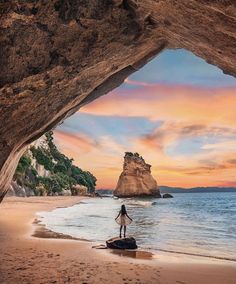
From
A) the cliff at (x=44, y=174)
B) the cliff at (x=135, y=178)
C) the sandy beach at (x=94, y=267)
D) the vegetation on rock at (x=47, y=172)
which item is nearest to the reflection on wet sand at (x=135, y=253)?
the sandy beach at (x=94, y=267)

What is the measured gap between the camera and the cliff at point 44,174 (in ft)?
228

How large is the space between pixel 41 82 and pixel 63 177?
10387 cm

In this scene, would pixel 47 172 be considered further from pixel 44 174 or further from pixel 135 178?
pixel 135 178

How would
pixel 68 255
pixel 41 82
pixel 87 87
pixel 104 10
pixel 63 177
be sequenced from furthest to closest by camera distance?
pixel 63 177
pixel 68 255
pixel 87 87
pixel 41 82
pixel 104 10

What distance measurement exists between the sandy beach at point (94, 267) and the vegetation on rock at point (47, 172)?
54158 millimetres

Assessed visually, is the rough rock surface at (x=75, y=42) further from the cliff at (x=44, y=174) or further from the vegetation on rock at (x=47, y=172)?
the vegetation on rock at (x=47, y=172)

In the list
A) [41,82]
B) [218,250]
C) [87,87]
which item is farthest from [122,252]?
[41,82]

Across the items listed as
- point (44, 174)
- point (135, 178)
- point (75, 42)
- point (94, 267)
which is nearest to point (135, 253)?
point (94, 267)

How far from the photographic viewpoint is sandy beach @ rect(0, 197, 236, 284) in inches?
365

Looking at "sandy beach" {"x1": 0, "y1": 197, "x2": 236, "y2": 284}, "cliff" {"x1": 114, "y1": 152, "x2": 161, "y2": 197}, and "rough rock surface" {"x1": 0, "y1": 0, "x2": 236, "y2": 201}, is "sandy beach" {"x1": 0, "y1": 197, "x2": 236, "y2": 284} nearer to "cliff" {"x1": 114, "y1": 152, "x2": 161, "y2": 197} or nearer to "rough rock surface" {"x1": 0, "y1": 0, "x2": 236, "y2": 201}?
"rough rock surface" {"x1": 0, "y1": 0, "x2": 236, "y2": 201}

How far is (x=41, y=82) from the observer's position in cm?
875

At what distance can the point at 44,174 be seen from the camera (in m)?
94.1

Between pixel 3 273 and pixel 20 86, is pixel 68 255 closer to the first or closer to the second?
pixel 3 273

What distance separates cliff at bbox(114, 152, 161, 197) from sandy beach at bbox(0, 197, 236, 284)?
10148 centimetres
